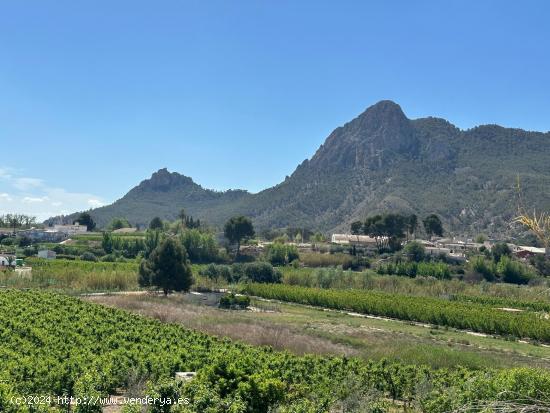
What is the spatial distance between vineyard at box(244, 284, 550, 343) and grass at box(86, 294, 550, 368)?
241 centimetres

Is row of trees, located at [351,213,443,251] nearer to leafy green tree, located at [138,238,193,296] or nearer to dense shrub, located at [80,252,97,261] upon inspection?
dense shrub, located at [80,252,97,261]

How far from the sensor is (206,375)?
1524cm

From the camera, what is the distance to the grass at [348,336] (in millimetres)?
28500

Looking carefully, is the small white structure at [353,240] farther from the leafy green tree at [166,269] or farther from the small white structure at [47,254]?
the leafy green tree at [166,269]

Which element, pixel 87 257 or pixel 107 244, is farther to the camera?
pixel 107 244

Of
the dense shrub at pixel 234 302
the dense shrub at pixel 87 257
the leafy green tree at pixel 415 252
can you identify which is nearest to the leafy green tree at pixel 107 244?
the dense shrub at pixel 87 257

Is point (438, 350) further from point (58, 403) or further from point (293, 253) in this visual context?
point (293, 253)

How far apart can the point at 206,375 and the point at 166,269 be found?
146 ft

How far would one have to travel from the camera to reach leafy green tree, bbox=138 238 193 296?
58.5 metres

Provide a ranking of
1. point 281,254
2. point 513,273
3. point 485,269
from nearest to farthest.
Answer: point 513,273 → point 485,269 → point 281,254

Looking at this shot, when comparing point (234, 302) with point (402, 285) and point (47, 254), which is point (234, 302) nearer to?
point (402, 285)

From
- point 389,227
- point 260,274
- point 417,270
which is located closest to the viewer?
point 260,274

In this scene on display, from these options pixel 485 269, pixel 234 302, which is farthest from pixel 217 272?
pixel 485 269

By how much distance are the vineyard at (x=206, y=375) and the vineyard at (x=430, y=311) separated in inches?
881
